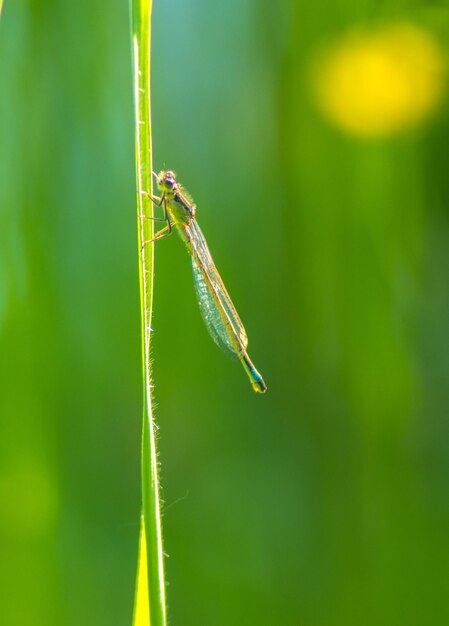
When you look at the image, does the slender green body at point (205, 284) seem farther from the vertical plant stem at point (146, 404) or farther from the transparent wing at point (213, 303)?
the vertical plant stem at point (146, 404)

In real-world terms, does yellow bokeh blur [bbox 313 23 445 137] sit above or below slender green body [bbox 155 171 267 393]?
above

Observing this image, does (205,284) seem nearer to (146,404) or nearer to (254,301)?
(254,301)

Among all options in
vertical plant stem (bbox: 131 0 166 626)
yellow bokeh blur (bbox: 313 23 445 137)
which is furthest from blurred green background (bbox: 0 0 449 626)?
vertical plant stem (bbox: 131 0 166 626)

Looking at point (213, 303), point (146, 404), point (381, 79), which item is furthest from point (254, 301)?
point (146, 404)

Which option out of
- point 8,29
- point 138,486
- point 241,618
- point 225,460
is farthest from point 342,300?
point 8,29

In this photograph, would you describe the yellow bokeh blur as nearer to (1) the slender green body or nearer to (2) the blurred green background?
(2) the blurred green background

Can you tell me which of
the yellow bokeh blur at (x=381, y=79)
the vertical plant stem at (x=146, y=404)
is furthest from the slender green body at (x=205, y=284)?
the vertical plant stem at (x=146, y=404)

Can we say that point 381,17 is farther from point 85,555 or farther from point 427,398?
point 85,555
